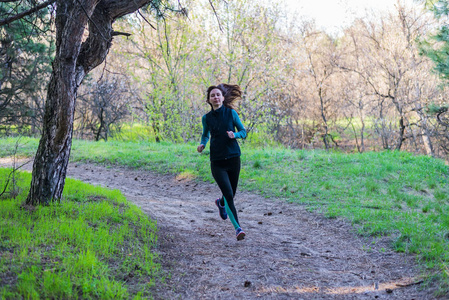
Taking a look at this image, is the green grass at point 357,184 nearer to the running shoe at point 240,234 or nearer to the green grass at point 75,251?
the running shoe at point 240,234

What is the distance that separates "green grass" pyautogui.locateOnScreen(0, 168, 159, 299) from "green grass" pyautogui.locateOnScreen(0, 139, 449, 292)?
10.7 feet

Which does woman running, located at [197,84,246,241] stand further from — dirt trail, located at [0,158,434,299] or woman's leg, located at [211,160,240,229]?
dirt trail, located at [0,158,434,299]

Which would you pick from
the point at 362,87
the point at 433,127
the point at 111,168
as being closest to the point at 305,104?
the point at 362,87

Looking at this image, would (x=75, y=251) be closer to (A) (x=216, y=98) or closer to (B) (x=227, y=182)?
(B) (x=227, y=182)

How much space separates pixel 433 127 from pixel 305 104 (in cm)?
709

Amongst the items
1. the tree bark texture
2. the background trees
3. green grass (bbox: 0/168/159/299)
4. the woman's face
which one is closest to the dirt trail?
green grass (bbox: 0/168/159/299)

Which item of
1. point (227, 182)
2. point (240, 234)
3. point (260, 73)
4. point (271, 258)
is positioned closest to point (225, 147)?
point (227, 182)

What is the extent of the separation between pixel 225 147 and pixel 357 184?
15.4 ft

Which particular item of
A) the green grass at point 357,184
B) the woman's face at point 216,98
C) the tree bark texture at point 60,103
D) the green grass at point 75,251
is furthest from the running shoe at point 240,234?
the tree bark texture at point 60,103

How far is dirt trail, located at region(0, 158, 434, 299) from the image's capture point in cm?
368

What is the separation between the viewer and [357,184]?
8.37m

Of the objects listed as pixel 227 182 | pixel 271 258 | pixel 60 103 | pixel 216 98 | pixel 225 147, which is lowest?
pixel 271 258

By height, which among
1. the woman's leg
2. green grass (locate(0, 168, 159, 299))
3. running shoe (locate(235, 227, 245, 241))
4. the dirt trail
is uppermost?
the woman's leg

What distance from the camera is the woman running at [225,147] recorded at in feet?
16.2
